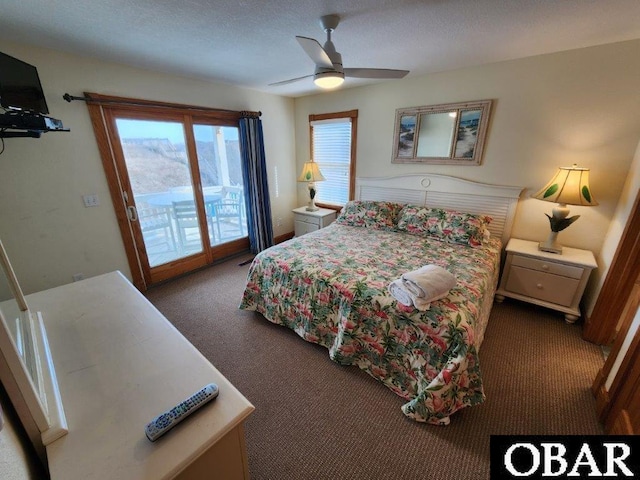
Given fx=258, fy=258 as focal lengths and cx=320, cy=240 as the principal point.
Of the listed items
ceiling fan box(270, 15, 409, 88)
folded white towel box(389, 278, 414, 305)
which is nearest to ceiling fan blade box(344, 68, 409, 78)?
ceiling fan box(270, 15, 409, 88)

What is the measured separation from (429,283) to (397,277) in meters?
0.35

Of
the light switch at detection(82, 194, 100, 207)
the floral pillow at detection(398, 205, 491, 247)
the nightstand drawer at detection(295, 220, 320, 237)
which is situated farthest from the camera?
the nightstand drawer at detection(295, 220, 320, 237)

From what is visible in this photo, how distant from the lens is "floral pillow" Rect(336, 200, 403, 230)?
3041 mm

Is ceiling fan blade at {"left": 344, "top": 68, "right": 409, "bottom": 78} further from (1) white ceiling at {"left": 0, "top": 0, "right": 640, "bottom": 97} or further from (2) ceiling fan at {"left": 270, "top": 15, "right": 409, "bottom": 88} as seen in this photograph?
(1) white ceiling at {"left": 0, "top": 0, "right": 640, "bottom": 97}

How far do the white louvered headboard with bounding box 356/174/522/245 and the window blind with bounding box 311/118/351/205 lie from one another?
45 cm

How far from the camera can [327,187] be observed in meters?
4.12

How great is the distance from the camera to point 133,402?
0.83m

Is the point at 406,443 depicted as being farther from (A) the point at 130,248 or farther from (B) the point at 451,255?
(A) the point at 130,248

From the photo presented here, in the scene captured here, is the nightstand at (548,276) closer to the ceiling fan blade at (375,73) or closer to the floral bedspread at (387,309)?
the floral bedspread at (387,309)

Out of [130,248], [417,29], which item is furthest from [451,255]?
[130,248]

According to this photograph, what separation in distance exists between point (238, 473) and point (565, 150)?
132 inches

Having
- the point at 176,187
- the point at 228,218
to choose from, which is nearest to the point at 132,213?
the point at 176,187

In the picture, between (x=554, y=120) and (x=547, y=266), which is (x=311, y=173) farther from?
→ (x=547, y=266)

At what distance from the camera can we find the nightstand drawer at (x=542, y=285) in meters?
2.25
